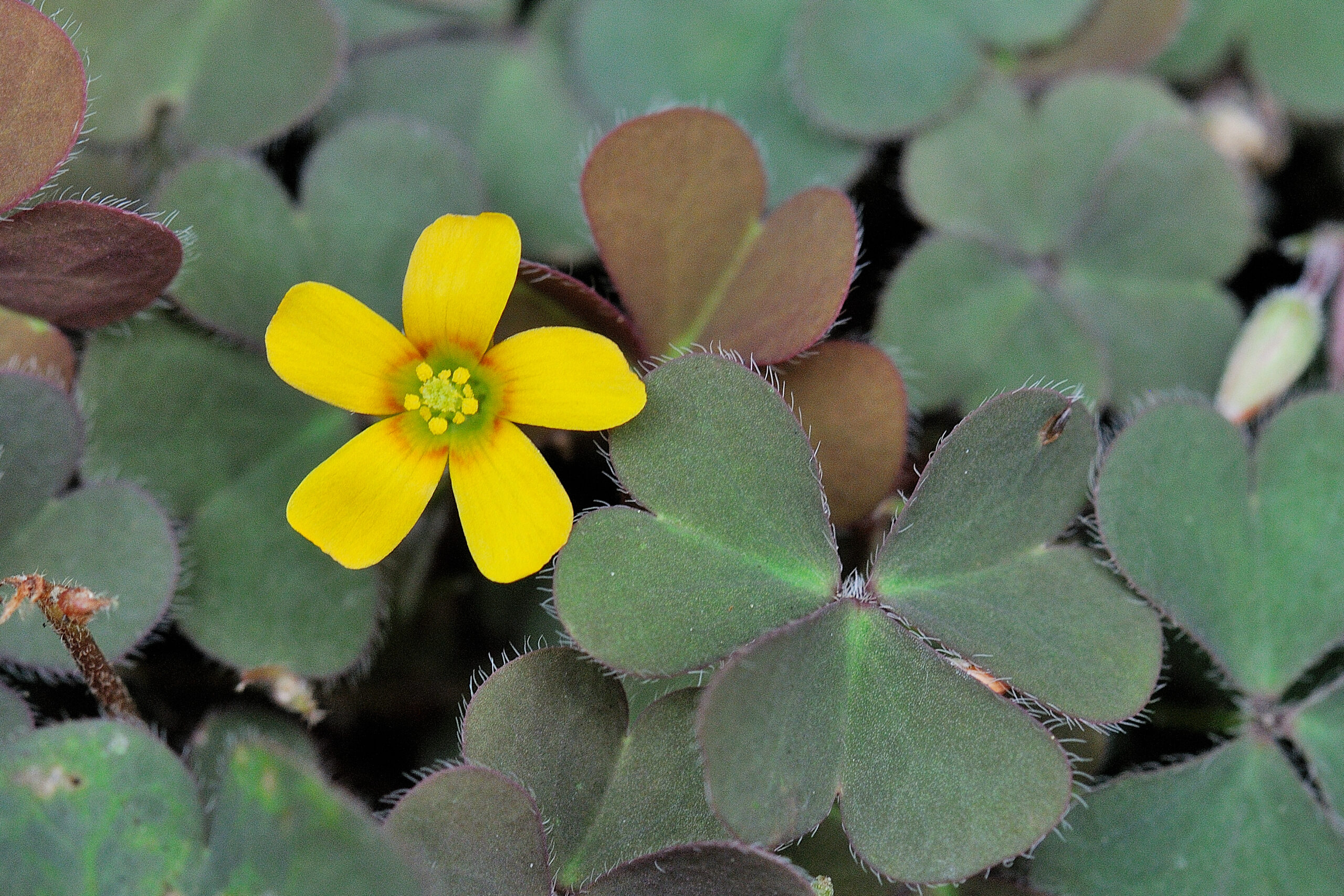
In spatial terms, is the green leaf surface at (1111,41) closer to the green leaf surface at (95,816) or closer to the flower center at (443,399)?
the flower center at (443,399)

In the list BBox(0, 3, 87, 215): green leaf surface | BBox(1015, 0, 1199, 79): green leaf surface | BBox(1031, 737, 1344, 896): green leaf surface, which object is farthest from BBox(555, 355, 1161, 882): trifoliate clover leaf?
BBox(1015, 0, 1199, 79): green leaf surface

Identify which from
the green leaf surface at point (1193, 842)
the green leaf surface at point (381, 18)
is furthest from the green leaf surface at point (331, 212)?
the green leaf surface at point (1193, 842)

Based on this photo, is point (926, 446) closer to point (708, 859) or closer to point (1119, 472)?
point (1119, 472)

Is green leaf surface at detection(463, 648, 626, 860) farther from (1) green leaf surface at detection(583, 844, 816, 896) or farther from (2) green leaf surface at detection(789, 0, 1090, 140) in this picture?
(2) green leaf surface at detection(789, 0, 1090, 140)

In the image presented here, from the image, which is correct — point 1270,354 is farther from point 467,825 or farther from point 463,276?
point 467,825

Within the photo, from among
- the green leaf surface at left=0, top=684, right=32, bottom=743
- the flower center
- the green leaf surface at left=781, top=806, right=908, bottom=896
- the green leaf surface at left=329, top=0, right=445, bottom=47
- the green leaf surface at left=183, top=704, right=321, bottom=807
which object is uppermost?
the green leaf surface at left=329, top=0, right=445, bottom=47

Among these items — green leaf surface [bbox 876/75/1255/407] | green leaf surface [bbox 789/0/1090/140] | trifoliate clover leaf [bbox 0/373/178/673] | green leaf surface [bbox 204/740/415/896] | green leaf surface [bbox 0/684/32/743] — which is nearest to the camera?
green leaf surface [bbox 204/740/415/896]
